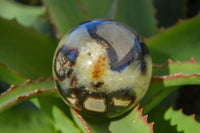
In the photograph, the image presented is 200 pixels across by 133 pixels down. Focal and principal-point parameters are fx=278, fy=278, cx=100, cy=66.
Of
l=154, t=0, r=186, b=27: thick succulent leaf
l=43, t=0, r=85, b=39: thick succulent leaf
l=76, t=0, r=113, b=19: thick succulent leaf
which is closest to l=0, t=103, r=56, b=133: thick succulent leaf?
l=43, t=0, r=85, b=39: thick succulent leaf

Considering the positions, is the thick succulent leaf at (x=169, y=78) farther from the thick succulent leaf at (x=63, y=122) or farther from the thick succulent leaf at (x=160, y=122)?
the thick succulent leaf at (x=63, y=122)

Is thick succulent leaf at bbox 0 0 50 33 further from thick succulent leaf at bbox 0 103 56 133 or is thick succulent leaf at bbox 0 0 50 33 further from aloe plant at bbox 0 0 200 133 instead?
thick succulent leaf at bbox 0 103 56 133

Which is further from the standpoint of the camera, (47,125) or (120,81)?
(47,125)

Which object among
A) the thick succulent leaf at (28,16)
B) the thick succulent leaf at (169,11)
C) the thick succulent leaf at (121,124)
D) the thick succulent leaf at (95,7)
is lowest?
the thick succulent leaf at (169,11)

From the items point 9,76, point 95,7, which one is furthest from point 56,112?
point 95,7

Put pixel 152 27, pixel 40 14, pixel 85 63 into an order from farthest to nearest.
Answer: pixel 40 14 < pixel 152 27 < pixel 85 63

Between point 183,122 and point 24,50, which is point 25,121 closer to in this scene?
point 24,50

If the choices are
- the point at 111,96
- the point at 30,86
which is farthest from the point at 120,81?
the point at 30,86

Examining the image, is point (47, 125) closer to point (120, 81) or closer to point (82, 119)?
point (82, 119)

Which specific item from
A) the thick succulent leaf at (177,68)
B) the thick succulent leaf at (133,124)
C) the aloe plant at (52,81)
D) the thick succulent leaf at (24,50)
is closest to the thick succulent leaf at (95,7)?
the aloe plant at (52,81)
